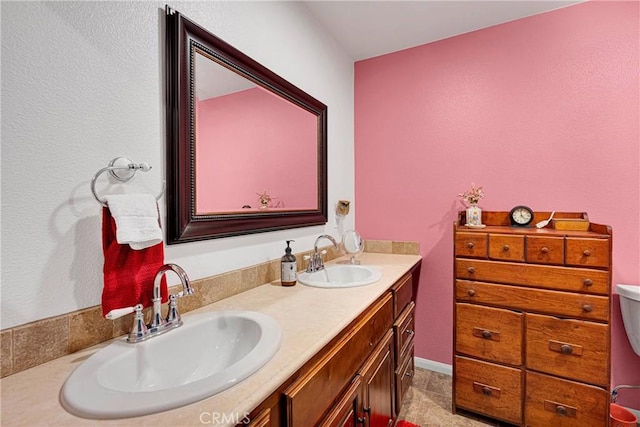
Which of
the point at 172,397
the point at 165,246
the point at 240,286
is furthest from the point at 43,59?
the point at 240,286

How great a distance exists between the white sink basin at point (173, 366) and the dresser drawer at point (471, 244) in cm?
133

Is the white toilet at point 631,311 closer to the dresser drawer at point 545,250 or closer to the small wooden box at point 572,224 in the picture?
the small wooden box at point 572,224

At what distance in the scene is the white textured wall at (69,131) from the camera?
73 centimetres

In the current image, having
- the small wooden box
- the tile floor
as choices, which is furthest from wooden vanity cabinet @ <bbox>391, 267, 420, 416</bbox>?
the small wooden box

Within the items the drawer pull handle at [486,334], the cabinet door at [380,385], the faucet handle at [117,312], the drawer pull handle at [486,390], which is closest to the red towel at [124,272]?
the faucet handle at [117,312]

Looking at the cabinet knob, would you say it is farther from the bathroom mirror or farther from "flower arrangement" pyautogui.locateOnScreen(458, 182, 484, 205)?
the bathroom mirror

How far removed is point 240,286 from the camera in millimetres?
1371

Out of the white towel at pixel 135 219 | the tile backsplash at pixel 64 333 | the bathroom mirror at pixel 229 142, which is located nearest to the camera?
the tile backsplash at pixel 64 333

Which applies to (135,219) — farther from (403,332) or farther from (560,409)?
(560,409)

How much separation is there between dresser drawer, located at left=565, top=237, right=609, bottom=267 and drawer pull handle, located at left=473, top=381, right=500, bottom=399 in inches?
33.2

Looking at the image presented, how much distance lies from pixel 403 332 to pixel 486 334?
0.49 metres

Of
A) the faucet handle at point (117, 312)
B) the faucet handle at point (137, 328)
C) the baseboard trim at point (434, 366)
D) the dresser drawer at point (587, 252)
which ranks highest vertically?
the dresser drawer at point (587, 252)

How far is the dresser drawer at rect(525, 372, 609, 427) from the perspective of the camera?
4.99 feet

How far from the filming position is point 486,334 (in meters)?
1.76
